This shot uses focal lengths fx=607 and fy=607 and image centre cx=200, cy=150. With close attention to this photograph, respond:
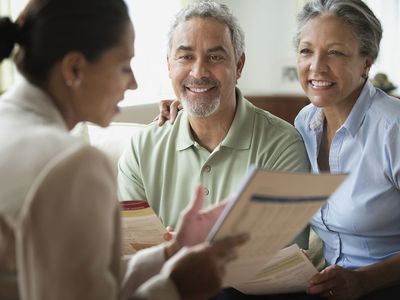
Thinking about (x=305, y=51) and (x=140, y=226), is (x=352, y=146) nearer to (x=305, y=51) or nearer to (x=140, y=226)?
(x=305, y=51)

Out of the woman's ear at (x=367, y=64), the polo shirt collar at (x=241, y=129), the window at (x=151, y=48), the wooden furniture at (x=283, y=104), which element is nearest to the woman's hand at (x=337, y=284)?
the polo shirt collar at (x=241, y=129)

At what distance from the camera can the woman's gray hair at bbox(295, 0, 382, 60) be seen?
170 cm

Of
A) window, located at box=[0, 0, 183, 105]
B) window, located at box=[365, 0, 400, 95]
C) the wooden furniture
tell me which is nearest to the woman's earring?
window, located at box=[0, 0, 183, 105]

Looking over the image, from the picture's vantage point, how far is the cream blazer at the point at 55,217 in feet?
2.82

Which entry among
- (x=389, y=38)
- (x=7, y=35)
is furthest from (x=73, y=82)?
(x=389, y=38)

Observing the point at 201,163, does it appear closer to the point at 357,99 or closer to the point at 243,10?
the point at 357,99

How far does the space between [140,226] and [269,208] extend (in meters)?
0.61

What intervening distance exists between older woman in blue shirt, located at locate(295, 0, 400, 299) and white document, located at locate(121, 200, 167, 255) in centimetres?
41

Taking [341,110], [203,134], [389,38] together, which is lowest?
[389,38]

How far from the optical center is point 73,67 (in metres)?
0.99

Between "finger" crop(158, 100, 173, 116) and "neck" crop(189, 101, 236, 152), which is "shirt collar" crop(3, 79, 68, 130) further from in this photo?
"finger" crop(158, 100, 173, 116)

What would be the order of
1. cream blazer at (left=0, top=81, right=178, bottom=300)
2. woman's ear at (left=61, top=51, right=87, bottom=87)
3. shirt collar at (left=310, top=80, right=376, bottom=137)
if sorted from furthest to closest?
1. shirt collar at (left=310, top=80, right=376, bottom=137)
2. woman's ear at (left=61, top=51, right=87, bottom=87)
3. cream blazer at (left=0, top=81, right=178, bottom=300)

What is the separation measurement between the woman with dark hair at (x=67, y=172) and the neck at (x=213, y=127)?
2.56 ft

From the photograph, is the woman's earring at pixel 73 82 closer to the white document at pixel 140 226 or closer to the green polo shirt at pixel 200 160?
the white document at pixel 140 226
